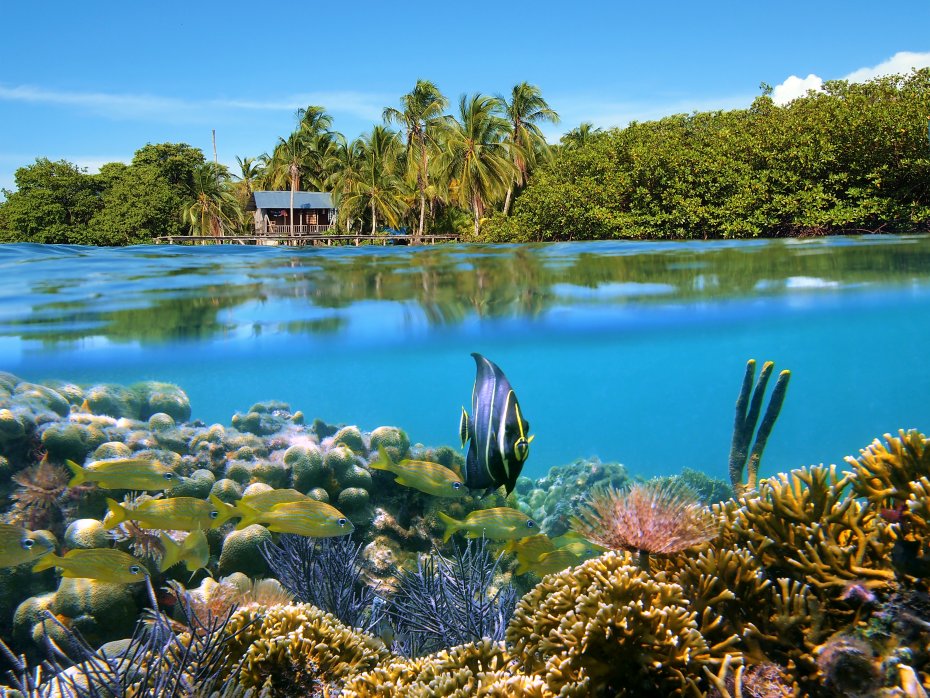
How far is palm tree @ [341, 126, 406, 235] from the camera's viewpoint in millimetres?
55656

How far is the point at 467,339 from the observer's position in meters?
17.5

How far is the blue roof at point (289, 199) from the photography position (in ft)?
218

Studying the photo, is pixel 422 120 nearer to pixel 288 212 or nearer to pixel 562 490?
pixel 288 212

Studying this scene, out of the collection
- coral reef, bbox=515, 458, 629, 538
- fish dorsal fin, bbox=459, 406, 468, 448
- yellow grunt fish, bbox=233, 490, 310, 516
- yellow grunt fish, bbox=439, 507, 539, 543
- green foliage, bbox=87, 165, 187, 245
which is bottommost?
coral reef, bbox=515, 458, 629, 538

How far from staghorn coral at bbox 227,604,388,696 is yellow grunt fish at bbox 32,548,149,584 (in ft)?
4.88

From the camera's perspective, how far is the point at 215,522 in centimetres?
536

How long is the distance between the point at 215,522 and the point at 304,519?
0.96 meters

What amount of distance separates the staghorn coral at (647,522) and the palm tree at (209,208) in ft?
191

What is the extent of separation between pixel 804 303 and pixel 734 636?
52.8ft

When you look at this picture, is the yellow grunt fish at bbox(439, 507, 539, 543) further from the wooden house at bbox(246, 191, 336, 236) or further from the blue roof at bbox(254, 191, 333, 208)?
the blue roof at bbox(254, 191, 333, 208)

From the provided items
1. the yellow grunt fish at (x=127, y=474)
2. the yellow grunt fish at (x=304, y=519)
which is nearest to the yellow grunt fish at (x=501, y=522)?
the yellow grunt fish at (x=304, y=519)

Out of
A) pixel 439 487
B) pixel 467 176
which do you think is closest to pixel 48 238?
pixel 467 176

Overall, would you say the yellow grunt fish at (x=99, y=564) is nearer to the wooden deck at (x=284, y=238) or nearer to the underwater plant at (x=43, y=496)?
the underwater plant at (x=43, y=496)

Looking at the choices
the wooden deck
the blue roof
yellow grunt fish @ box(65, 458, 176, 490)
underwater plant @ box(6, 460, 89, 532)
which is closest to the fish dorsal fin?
yellow grunt fish @ box(65, 458, 176, 490)
